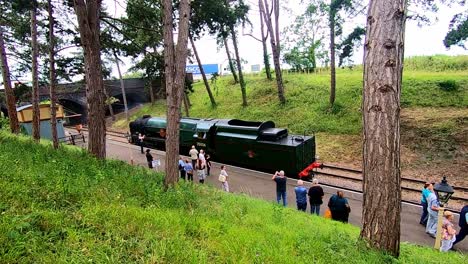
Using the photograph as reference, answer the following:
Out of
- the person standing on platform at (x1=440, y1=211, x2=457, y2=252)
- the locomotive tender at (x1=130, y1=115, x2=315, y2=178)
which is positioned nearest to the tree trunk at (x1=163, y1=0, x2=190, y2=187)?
the person standing on platform at (x1=440, y1=211, x2=457, y2=252)

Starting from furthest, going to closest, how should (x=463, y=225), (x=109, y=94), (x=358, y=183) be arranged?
(x=109, y=94), (x=358, y=183), (x=463, y=225)

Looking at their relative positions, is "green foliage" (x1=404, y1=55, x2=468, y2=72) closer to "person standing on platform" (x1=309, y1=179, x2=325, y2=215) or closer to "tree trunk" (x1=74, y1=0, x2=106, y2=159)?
"person standing on platform" (x1=309, y1=179, x2=325, y2=215)

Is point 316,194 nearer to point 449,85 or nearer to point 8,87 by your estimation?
point 449,85

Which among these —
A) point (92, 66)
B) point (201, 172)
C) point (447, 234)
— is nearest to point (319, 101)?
point (201, 172)

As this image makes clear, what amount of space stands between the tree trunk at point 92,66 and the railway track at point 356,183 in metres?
9.98

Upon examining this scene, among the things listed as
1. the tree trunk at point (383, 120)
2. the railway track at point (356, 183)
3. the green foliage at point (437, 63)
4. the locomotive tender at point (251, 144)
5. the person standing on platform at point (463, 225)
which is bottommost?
the railway track at point (356, 183)

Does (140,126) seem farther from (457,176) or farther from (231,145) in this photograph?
(457,176)

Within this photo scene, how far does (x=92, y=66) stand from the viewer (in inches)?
367

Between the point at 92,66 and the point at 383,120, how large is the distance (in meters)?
8.43

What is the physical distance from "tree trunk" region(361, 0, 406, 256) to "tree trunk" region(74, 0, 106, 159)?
316 inches

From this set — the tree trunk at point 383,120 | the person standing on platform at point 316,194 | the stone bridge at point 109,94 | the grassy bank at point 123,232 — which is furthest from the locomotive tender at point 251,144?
the stone bridge at point 109,94

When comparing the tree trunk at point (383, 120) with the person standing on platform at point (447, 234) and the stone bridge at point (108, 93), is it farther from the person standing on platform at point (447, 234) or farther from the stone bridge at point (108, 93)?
the stone bridge at point (108, 93)

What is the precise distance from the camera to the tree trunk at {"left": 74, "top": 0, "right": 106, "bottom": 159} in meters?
9.02

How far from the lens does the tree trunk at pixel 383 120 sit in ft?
13.6
